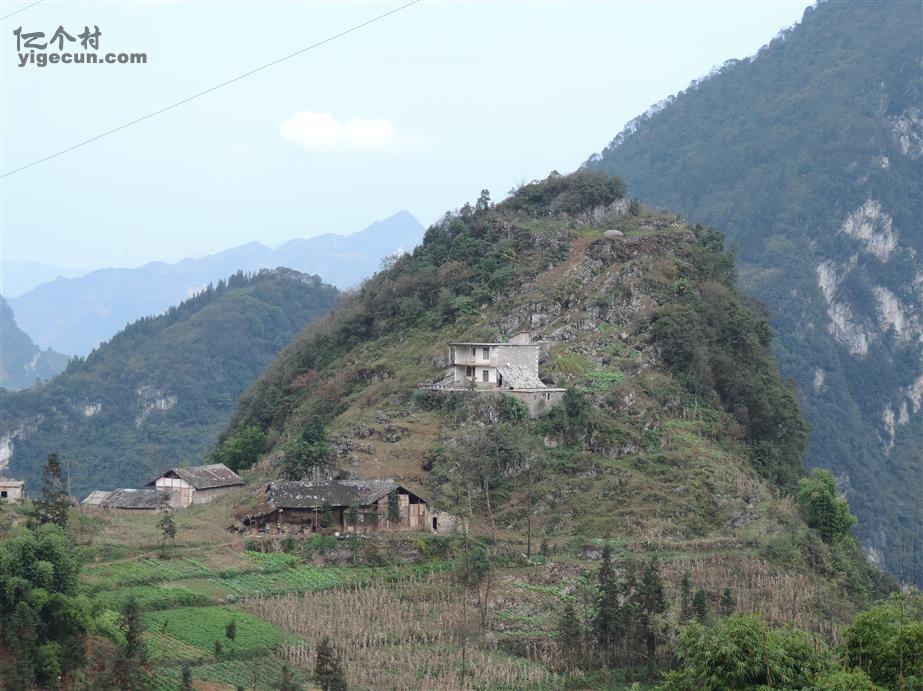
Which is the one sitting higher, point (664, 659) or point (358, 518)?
point (358, 518)

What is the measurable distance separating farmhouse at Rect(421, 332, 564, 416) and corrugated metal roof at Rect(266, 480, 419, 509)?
295 inches

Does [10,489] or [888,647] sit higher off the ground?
[10,489]

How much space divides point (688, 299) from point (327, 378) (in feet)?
50.8

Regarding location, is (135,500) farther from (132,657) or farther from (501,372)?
(132,657)

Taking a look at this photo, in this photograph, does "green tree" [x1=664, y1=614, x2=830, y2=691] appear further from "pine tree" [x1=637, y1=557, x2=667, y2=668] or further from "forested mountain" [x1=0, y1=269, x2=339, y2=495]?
"forested mountain" [x1=0, y1=269, x2=339, y2=495]

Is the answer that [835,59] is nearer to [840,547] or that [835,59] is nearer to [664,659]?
[840,547]

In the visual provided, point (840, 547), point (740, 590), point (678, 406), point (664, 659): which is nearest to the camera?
point (664, 659)

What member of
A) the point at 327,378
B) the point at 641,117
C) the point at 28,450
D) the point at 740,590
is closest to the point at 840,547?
the point at 740,590

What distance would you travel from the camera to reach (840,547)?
1582 inches

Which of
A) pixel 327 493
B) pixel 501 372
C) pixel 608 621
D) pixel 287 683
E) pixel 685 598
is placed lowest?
pixel 287 683

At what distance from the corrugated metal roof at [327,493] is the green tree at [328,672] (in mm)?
10899

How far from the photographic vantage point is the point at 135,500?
43.4 m

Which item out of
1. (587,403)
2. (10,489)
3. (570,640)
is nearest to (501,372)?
(587,403)

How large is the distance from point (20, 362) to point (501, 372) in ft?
532
